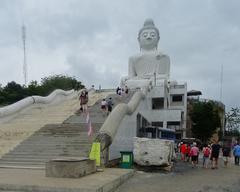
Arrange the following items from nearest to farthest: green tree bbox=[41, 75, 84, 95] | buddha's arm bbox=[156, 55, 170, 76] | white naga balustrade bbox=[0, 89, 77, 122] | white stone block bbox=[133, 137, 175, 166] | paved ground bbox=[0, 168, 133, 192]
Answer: paved ground bbox=[0, 168, 133, 192], white stone block bbox=[133, 137, 175, 166], white naga balustrade bbox=[0, 89, 77, 122], buddha's arm bbox=[156, 55, 170, 76], green tree bbox=[41, 75, 84, 95]

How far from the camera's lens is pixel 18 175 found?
12.8m

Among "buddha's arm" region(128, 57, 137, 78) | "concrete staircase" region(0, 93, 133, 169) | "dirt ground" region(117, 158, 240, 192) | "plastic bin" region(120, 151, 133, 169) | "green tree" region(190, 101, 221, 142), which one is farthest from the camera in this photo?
Result: "green tree" region(190, 101, 221, 142)

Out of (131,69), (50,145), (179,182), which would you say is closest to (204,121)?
(131,69)

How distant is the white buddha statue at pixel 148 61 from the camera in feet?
152

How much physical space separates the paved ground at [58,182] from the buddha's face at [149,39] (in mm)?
37464

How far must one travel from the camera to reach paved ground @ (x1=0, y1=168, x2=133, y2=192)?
1038cm

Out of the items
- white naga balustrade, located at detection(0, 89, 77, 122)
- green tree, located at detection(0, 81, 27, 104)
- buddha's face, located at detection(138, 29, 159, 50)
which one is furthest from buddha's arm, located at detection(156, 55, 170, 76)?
green tree, located at detection(0, 81, 27, 104)

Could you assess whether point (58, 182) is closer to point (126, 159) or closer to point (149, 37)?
point (126, 159)

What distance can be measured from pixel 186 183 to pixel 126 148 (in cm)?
608

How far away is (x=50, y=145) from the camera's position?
17.5 meters

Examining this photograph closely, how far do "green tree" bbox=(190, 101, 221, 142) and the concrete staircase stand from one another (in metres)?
33.7

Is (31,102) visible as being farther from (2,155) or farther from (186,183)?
(186,183)

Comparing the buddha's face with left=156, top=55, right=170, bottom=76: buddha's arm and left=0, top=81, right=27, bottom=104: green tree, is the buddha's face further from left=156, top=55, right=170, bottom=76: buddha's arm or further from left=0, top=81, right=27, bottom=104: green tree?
left=0, top=81, right=27, bottom=104: green tree

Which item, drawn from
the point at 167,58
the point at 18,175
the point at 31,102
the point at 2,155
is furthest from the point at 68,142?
the point at 167,58
